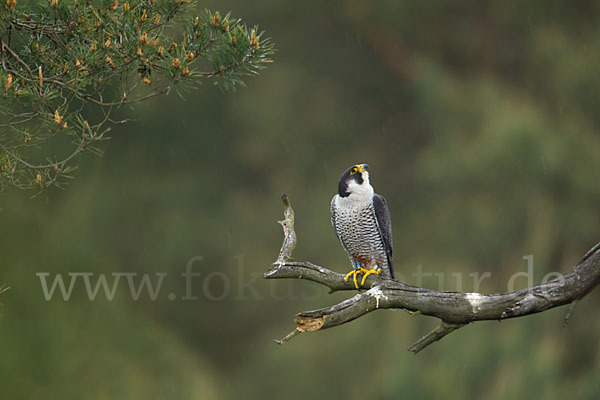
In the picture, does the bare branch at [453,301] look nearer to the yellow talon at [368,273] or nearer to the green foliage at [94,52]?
the yellow talon at [368,273]

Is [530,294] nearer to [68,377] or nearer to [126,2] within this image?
[126,2]

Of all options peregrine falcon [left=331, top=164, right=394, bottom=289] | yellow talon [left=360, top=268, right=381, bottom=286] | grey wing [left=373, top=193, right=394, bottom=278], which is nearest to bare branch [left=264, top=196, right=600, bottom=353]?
yellow talon [left=360, top=268, right=381, bottom=286]

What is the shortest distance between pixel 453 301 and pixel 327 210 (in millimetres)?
7053

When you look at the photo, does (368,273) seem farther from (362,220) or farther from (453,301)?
(453,301)

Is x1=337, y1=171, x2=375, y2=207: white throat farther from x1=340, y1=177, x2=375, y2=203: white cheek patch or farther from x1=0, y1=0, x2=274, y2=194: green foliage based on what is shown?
x1=0, y1=0, x2=274, y2=194: green foliage

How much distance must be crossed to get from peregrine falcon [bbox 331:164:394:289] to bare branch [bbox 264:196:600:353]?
1060mm

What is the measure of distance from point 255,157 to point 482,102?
3.37m

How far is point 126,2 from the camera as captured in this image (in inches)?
117

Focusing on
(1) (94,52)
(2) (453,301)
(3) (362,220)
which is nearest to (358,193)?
(3) (362,220)

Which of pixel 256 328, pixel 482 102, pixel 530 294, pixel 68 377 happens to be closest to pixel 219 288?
pixel 256 328

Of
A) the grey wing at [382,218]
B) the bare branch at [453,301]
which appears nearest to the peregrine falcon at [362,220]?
the grey wing at [382,218]

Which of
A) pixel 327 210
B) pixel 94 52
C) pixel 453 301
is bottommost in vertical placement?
pixel 453 301

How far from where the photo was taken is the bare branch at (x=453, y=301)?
2973mm

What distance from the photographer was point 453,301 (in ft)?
10.1
